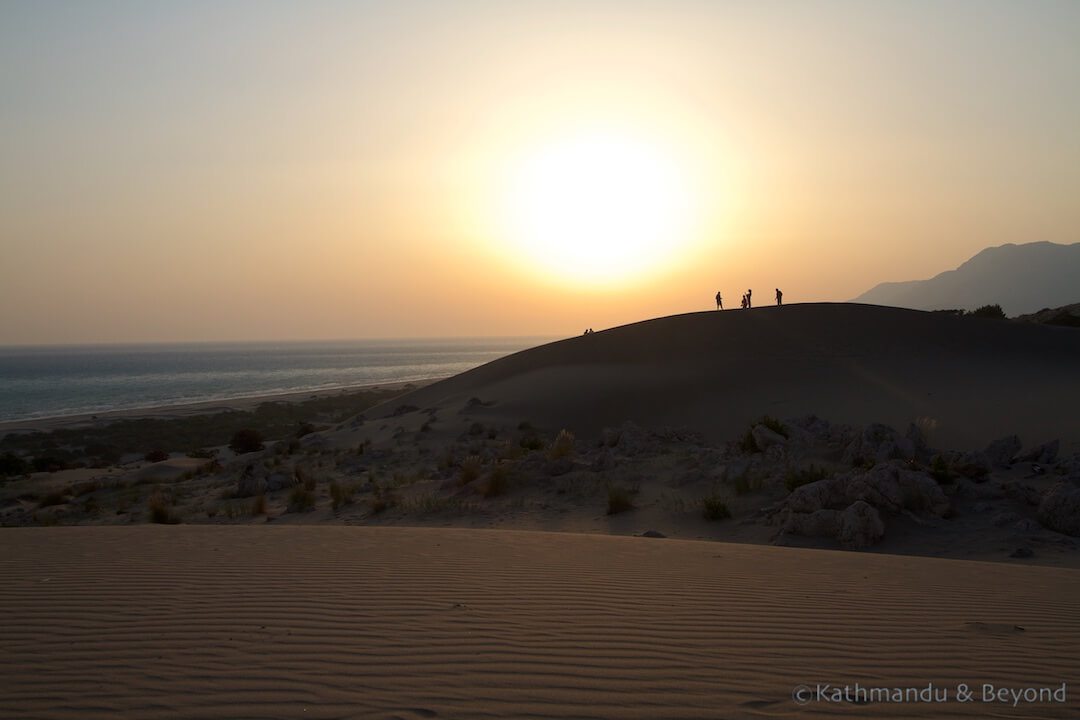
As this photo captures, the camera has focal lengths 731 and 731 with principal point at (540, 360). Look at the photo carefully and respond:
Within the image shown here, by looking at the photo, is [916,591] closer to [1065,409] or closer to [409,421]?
[1065,409]

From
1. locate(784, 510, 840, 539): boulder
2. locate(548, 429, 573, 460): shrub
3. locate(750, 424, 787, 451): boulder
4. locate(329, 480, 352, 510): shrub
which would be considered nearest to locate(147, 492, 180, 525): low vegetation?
locate(329, 480, 352, 510): shrub

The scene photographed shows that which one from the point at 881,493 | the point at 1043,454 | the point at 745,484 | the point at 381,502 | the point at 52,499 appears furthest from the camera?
the point at 52,499

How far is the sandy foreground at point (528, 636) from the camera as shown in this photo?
11.8ft

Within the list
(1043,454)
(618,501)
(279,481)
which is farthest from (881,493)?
(279,481)

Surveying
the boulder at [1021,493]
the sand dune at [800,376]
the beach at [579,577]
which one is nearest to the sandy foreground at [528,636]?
the beach at [579,577]

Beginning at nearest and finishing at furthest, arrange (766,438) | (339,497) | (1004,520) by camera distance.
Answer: (1004,520), (339,497), (766,438)

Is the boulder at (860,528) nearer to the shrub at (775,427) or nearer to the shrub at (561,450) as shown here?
the shrub at (775,427)

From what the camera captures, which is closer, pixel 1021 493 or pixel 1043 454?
pixel 1021 493

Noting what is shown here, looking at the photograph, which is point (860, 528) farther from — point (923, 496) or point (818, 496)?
point (923, 496)

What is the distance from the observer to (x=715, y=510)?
10.7 meters

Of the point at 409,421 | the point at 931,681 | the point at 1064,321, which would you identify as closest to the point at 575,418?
the point at 409,421

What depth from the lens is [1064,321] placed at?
3672cm

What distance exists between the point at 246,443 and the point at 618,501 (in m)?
19.2

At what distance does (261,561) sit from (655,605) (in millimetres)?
4107
